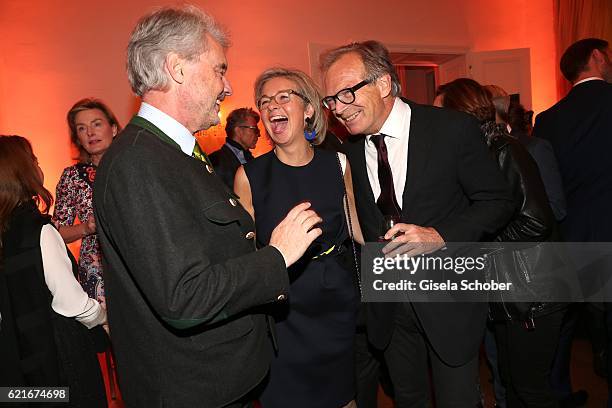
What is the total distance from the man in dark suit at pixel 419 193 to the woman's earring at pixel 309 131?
1.11 ft

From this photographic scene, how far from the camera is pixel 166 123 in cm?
146

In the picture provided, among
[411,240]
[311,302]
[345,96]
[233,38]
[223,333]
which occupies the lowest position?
[311,302]

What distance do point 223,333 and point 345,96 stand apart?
1.18 meters

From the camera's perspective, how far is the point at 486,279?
90.7 inches

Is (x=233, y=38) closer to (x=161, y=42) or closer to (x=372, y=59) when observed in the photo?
(x=372, y=59)

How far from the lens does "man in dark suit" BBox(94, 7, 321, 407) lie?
1.26 metres

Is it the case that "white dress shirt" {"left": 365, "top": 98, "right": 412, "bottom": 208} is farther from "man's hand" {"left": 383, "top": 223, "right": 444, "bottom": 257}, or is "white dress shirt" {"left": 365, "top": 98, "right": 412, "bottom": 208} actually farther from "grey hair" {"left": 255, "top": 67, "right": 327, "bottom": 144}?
"grey hair" {"left": 255, "top": 67, "right": 327, "bottom": 144}

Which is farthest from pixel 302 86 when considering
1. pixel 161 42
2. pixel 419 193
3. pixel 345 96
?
pixel 161 42

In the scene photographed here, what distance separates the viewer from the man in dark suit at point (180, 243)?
1262mm

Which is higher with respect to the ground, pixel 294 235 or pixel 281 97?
pixel 281 97

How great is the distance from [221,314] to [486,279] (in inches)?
56.0

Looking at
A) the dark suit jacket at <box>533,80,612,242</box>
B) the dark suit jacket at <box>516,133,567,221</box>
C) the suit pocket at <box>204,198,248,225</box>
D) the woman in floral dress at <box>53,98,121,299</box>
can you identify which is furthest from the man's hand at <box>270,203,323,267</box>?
the dark suit jacket at <box>533,80,612,242</box>

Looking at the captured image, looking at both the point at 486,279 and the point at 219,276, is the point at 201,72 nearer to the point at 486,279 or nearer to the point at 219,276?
the point at 219,276

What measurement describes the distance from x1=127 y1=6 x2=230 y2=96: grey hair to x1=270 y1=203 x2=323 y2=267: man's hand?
0.53 m
